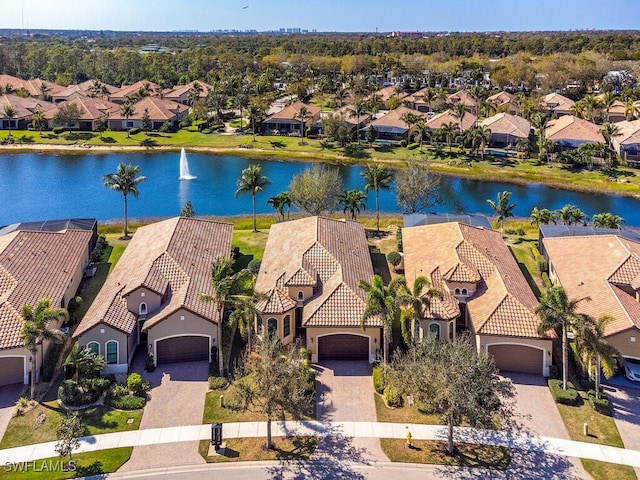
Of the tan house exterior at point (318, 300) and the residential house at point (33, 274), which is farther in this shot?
the tan house exterior at point (318, 300)

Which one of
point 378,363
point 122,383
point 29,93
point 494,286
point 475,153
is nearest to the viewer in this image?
point 122,383

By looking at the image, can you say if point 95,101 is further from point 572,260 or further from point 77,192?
point 572,260

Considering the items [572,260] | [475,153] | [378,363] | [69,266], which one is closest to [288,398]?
[378,363]

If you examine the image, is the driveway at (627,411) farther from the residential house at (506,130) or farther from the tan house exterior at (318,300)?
the residential house at (506,130)

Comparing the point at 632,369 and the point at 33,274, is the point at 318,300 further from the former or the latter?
the point at 33,274

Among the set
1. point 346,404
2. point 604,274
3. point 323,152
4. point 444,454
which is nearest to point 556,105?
point 323,152

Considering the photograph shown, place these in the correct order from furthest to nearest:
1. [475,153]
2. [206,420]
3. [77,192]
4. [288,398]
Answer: [475,153] → [77,192] → [206,420] → [288,398]

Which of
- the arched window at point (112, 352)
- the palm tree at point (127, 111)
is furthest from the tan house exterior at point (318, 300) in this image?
the palm tree at point (127, 111)
